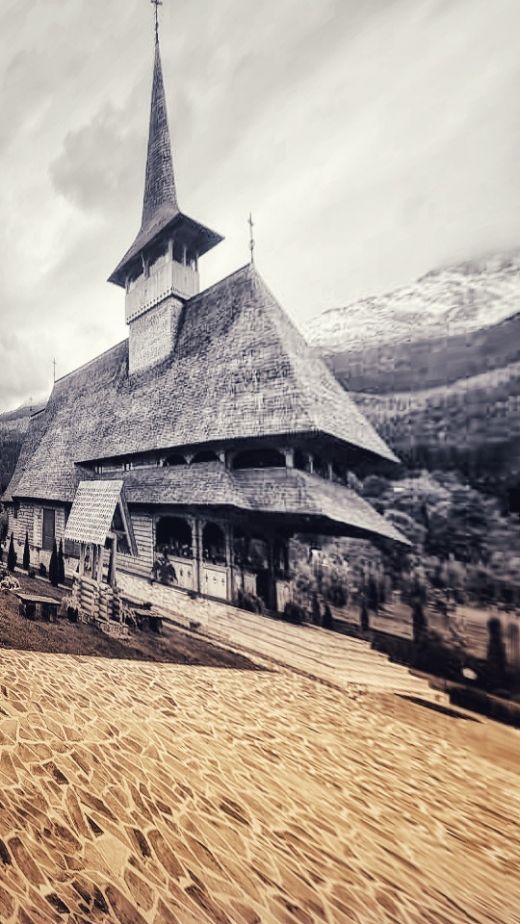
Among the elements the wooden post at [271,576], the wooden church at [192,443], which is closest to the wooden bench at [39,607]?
the wooden church at [192,443]

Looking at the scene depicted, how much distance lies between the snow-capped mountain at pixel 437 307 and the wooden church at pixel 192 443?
568mm

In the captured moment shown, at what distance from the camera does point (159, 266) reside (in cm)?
668

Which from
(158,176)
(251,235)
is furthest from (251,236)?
(158,176)

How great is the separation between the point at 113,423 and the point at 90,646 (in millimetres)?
3794

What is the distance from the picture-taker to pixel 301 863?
7.77ft

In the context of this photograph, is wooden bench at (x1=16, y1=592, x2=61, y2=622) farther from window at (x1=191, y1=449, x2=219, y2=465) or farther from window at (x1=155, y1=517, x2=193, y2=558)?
window at (x1=191, y1=449, x2=219, y2=465)

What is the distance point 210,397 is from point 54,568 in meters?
4.17

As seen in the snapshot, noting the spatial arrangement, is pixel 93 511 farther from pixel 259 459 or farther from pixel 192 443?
pixel 259 459

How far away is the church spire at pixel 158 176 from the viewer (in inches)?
231

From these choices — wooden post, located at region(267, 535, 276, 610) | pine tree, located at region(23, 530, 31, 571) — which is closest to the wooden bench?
pine tree, located at region(23, 530, 31, 571)

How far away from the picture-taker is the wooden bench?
5.31m

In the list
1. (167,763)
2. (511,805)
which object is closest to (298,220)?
(167,763)

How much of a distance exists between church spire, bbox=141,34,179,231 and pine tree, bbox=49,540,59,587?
6.12m

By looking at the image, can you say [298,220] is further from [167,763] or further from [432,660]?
[167,763]
